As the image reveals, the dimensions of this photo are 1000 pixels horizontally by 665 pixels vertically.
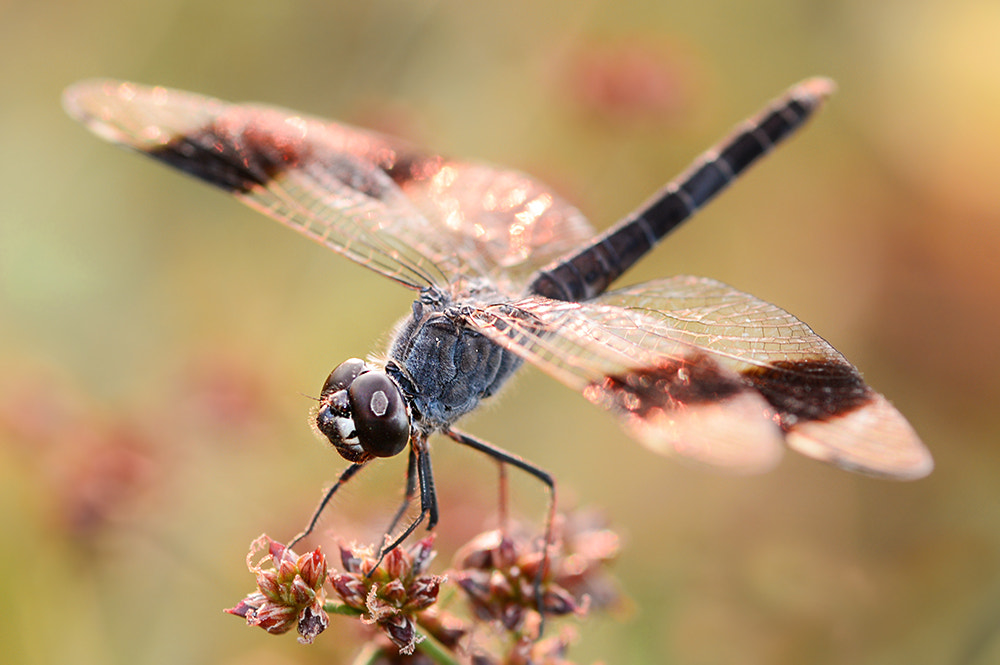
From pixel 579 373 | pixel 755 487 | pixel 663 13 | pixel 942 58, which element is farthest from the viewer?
pixel 663 13

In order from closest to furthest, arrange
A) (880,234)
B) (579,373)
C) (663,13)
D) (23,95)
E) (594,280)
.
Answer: (579,373) < (594,280) < (880,234) < (23,95) < (663,13)

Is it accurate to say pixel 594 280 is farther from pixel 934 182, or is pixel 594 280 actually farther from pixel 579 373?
pixel 934 182

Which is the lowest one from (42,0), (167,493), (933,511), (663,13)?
(167,493)

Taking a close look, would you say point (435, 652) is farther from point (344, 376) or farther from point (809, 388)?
point (809, 388)

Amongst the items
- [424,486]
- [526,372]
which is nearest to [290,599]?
[424,486]

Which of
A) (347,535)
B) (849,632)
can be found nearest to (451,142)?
(347,535)

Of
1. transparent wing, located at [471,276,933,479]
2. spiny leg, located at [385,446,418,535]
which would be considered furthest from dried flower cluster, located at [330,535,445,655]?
transparent wing, located at [471,276,933,479]

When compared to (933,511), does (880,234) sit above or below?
above

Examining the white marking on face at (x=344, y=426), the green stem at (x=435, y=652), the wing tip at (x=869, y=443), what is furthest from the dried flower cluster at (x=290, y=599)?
the wing tip at (x=869, y=443)

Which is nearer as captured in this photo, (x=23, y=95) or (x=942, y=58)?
(x=942, y=58)
